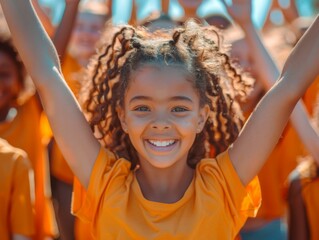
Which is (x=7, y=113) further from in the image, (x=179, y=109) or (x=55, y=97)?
(x=179, y=109)

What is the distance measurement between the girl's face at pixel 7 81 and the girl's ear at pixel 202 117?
1173mm

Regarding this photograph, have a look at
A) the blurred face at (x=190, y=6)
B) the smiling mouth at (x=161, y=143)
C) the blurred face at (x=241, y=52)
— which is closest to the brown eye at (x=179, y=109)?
the smiling mouth at (x=161, y=143)

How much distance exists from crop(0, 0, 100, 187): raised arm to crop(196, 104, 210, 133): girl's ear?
36 centimetres

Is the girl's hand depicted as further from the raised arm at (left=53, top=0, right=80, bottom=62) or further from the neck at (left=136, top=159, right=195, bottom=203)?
the neck at (left=136, top=159, right=195, bottom=203)

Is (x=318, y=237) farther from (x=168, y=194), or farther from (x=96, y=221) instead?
(x=96, y=221)

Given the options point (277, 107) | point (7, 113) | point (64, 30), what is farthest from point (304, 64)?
point (7, 113)

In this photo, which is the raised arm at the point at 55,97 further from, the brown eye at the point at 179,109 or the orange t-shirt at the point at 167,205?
the brown eye at the point at 179,109

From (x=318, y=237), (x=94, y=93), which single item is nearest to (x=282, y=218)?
(x=318, y=237)

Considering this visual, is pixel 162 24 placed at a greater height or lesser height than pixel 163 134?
greater

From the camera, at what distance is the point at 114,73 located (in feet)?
9.01

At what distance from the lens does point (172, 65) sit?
2.60 meters

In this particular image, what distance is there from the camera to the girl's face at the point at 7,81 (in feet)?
11.4

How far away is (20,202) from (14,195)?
0.12 feet

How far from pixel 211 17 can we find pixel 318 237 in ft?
6.97
